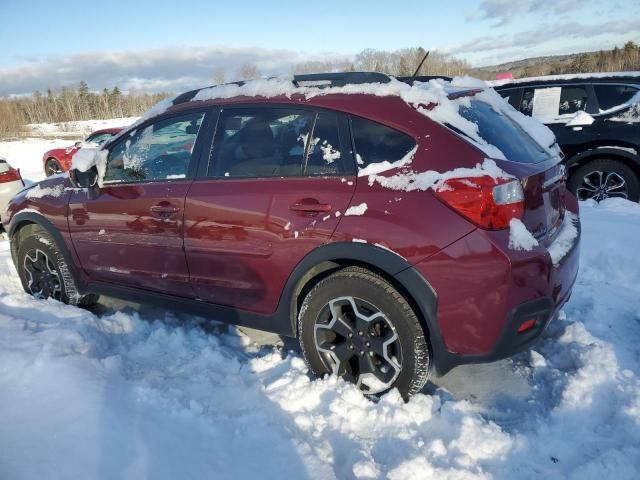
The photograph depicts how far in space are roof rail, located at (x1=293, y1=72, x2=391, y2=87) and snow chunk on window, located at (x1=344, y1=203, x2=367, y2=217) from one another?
0.79 metres

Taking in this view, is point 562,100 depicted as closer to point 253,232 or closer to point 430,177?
point 430,177

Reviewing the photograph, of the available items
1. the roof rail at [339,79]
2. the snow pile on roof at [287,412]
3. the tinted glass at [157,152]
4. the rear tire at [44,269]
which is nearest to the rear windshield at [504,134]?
the roof rail at [339,79]

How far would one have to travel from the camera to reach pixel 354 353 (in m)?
2.74

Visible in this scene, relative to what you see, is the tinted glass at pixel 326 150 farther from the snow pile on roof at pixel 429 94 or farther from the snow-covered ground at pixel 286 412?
the snow-covered ground at pixel 286 412

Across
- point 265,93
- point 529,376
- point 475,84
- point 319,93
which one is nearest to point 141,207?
point 265,93

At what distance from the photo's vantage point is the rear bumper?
227cm

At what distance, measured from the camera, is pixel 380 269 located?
2545 mm

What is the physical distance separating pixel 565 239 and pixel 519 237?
0.59 metres

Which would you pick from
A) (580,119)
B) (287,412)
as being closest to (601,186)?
(580,119)

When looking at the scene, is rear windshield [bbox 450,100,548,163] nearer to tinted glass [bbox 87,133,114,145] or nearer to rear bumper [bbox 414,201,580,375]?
rear bumper [bbox 414,201,580,375]

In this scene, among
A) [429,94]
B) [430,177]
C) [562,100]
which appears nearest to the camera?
[430,177]

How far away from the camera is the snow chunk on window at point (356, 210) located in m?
2.50

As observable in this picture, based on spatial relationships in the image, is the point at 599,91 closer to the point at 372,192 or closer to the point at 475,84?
the point at 475,84

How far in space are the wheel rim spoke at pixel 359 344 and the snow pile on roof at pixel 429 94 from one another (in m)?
1.03
